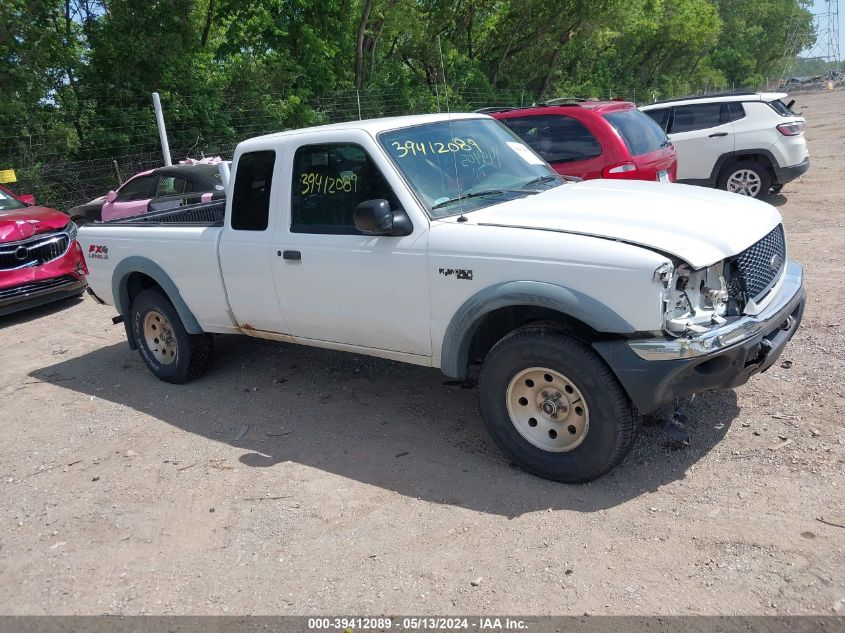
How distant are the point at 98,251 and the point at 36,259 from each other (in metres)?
3.12

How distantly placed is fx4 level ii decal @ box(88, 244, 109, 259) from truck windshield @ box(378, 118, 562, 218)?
3.07 metres

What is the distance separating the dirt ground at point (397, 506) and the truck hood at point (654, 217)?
19 centimetres

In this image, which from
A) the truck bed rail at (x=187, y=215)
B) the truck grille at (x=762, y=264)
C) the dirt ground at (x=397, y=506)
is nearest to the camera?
the dirt ground at (x=397, y=506)

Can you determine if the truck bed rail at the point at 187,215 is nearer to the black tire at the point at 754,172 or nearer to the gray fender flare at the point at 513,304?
the gray fender flare at the point at 513,304

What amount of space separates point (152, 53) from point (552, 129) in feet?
34.4

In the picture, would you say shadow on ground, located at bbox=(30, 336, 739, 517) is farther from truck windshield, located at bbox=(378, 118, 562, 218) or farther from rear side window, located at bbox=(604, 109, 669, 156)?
rear side window, located at bbox=(604, 109, 669, 156)

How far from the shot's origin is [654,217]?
12.9 ft

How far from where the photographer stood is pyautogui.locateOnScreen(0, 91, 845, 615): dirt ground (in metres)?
3.24

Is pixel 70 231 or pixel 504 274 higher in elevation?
pixel 504 274

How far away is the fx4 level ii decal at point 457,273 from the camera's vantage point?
13.2ft

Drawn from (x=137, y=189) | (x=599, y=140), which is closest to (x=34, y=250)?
(x=137, y=189)

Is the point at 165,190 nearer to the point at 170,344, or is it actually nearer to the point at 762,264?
the point at 170,344

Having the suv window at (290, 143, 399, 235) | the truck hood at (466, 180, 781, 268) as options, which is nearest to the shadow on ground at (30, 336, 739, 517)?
the truck hood at (466, 180, 781, 268)

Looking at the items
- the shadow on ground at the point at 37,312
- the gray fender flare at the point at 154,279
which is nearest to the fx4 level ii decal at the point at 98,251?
the gray fender flare at the point at 154,279
